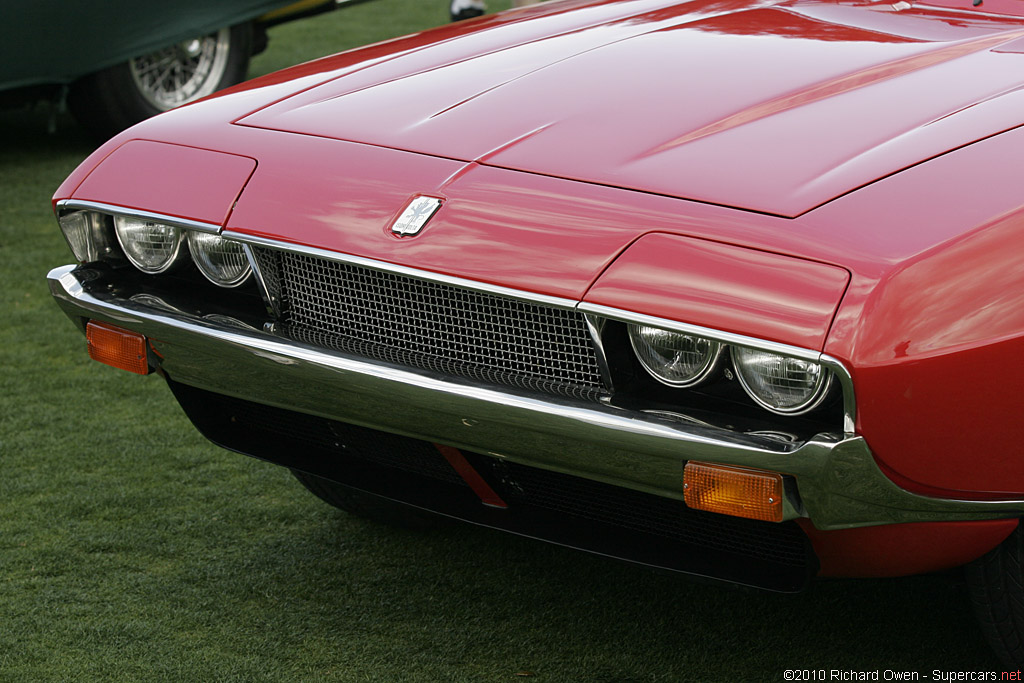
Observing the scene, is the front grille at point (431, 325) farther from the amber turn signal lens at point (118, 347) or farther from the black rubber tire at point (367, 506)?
the black rubber tire at point (367, 506)

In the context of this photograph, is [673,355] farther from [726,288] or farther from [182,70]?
[182,70]

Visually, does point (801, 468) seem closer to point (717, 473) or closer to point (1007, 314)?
point (717, 473)

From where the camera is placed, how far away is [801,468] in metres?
1.72

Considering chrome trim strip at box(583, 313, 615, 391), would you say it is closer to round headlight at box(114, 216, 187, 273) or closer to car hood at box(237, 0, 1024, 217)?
car hood at box(237, 0, 1024, 217)

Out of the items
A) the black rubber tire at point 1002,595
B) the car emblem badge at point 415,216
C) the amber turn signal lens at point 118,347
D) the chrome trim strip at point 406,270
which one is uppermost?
the car emblem badge at point 415,216

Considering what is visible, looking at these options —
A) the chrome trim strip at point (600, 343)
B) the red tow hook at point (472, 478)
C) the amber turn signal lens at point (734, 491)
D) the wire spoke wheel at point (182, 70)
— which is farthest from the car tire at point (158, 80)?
the amber turn signal lens at point (734, 491)

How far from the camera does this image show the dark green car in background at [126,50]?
19.0 feet

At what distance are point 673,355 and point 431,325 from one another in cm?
42

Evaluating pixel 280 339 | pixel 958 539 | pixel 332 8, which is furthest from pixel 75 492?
pixel 332 8

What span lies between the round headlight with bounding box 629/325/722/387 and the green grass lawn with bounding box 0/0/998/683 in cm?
41

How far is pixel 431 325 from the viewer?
81.7 inches

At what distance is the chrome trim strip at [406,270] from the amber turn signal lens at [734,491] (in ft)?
0.99

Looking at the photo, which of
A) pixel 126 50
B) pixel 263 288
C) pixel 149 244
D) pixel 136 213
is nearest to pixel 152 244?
pixel 149 244

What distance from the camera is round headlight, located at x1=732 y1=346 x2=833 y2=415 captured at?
175 cm
